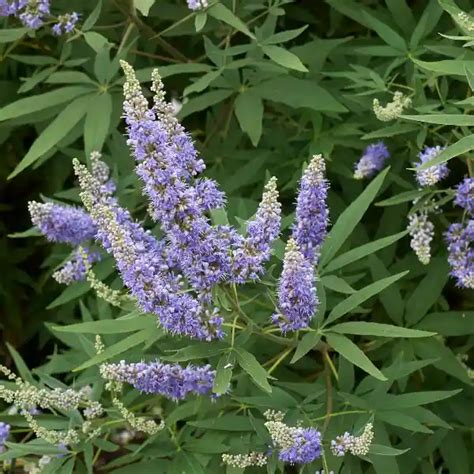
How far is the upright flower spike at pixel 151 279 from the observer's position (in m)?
2.51

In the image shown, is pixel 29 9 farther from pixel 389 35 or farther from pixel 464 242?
pixel 464 242

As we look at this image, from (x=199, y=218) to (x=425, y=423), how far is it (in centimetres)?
160

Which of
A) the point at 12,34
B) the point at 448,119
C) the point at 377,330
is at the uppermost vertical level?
the point at 12,34

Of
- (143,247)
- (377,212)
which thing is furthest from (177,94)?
(143,247)

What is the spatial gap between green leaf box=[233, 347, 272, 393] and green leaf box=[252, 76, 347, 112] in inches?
56.4

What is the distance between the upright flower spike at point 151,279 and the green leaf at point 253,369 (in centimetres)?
10

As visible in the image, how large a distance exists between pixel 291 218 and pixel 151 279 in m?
1.03

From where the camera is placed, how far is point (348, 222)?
127 inches

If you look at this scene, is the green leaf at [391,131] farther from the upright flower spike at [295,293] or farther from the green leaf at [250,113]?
the upright flower spike at [295,293]

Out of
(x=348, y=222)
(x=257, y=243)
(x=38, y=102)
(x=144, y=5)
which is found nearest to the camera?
(x=257, y=243)

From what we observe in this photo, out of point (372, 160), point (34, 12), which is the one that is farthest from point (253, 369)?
point (34, 12)

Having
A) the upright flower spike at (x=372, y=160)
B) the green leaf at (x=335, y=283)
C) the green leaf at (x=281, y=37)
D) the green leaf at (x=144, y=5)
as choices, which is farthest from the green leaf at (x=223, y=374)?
the green leaf at (x=281, y=37)

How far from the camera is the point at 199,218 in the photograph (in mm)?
2525

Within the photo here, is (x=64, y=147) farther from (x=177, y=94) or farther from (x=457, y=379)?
(x=457, y=379)
